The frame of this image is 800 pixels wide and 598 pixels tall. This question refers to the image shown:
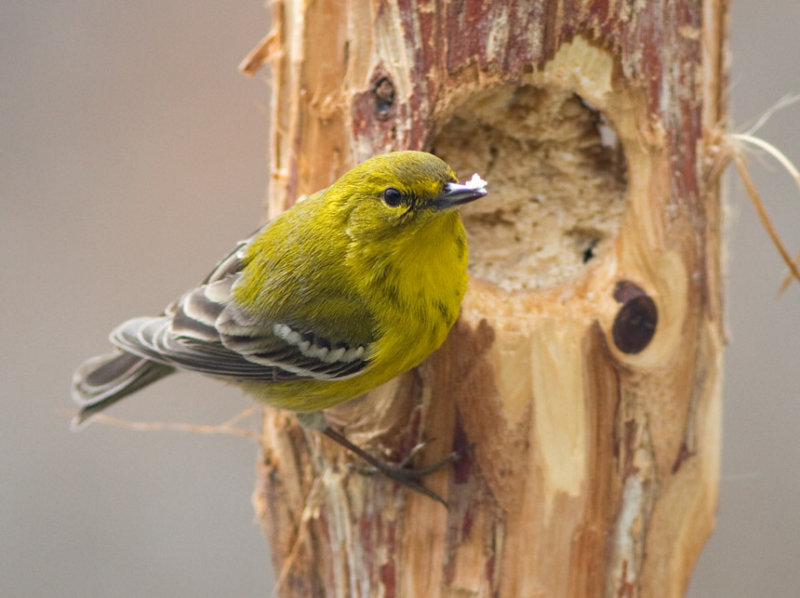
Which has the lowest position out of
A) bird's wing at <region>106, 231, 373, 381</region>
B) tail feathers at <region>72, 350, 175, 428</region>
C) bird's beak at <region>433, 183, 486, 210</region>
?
tail feathers at <region>72, 350, 175, 428</region>

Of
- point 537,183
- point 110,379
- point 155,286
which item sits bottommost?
point 110,379

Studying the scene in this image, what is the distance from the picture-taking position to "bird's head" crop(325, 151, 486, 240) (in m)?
2.33

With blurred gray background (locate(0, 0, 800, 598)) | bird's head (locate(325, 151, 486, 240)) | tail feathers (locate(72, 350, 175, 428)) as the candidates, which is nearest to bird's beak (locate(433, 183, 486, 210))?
bird's head (locate(325, 151, 486, 240))

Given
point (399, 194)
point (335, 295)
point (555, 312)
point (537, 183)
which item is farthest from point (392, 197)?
point (537, 183)

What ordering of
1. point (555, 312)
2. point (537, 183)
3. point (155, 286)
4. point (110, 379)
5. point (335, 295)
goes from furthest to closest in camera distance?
point (155, 286) < point (110, 379) < point (537, 183) < point (555, 312) < point (335, 295)

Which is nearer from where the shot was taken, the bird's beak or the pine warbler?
the bird's beak

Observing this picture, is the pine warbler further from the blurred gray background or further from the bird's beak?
the blurred gray background

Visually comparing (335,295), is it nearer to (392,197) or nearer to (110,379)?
(392,197)

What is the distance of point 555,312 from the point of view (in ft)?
9.15

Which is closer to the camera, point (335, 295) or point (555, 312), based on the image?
point (335, 295)

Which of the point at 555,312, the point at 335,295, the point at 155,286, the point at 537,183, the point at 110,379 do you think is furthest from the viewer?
the point at 155,286

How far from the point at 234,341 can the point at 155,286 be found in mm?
2858

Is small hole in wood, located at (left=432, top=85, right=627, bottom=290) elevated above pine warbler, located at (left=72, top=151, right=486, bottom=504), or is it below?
above

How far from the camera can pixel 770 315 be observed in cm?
478
